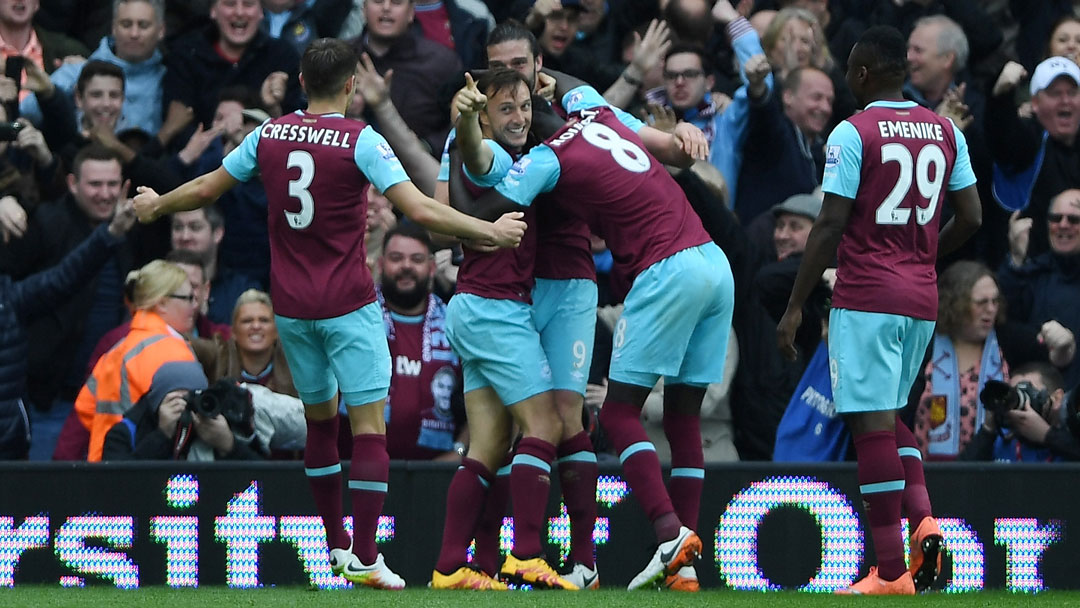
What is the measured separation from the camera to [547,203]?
24.7 ft

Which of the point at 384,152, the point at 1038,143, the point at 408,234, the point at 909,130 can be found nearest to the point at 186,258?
the point at 408,234

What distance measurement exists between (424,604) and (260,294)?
11.5 feet

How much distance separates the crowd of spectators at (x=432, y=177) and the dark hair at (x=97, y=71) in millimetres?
45

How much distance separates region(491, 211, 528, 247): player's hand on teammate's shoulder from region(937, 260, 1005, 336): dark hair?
2978mm

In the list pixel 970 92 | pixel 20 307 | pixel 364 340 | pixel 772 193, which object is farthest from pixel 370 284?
pixel 970 92

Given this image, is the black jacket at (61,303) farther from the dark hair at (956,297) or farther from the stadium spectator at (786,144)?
the dark hair at (956,297)

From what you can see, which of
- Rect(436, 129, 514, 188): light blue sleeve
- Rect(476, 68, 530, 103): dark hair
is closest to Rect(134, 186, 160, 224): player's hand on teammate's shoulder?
Rect(436, 129, 514, 188): light blue sleeve

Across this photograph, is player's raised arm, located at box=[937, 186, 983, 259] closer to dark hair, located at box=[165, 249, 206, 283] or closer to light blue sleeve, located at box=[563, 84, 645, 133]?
light blue sleeve, located at box=[563, 84, 645, 133]

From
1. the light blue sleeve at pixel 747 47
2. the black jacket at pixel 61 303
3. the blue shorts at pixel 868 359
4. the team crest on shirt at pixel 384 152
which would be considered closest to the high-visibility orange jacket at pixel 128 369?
the black jacket at pixel 61 303

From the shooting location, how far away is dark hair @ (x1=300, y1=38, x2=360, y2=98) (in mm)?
7199

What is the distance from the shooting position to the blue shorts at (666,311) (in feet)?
23.5

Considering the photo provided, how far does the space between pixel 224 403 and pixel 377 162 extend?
171 centimetres

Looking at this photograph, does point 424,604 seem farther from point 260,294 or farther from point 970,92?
point 970,92

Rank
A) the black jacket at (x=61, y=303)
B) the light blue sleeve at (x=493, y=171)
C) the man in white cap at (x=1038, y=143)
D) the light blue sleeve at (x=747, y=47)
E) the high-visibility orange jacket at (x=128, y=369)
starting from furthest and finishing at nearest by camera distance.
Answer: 1. the light blue sleeve at (x=747, y=47)
2. the man in white cap at (x=1038, y=143)
3. the black jacket at (x=61, y=303)
4. the high-visibility orange jacket at (x=128, y=369)
5. the light blue sleeve at (x=493, y=171)
